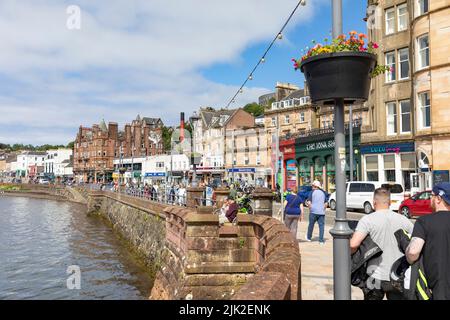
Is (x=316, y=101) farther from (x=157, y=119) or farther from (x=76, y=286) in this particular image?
(x=157, y=119)

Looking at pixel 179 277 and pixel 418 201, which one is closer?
pixel 179 277

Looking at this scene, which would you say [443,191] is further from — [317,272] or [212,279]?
[212,279]

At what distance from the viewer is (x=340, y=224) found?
380 centimetres

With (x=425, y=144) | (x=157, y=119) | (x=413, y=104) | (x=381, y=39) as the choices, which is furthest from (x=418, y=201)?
(x=157, y=119)

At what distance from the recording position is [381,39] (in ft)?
99.6

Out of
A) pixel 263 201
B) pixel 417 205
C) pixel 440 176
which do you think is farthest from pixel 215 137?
pixel 263 201

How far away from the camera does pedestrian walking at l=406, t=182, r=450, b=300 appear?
3514 mm

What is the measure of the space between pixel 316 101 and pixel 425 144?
24.6m

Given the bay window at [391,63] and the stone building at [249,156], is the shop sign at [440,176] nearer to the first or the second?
the bay window at [391,63]

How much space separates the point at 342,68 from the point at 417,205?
740 inches

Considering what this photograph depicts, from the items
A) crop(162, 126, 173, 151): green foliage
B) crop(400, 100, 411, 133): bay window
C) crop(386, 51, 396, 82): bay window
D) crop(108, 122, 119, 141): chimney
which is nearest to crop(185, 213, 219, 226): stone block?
crop(400, 100, 411, 133): bay window

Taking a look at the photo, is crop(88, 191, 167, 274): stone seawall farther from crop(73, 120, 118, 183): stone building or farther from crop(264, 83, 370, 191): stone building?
crop(73, 120, 118, 183): stone building

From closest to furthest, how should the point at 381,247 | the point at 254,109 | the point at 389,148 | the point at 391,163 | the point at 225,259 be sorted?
the point at 381,247 → the point at 225,259 → the point at 389,148 → the point at 391,163 → the point at 254,109

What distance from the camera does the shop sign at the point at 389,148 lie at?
28306 millimetres
